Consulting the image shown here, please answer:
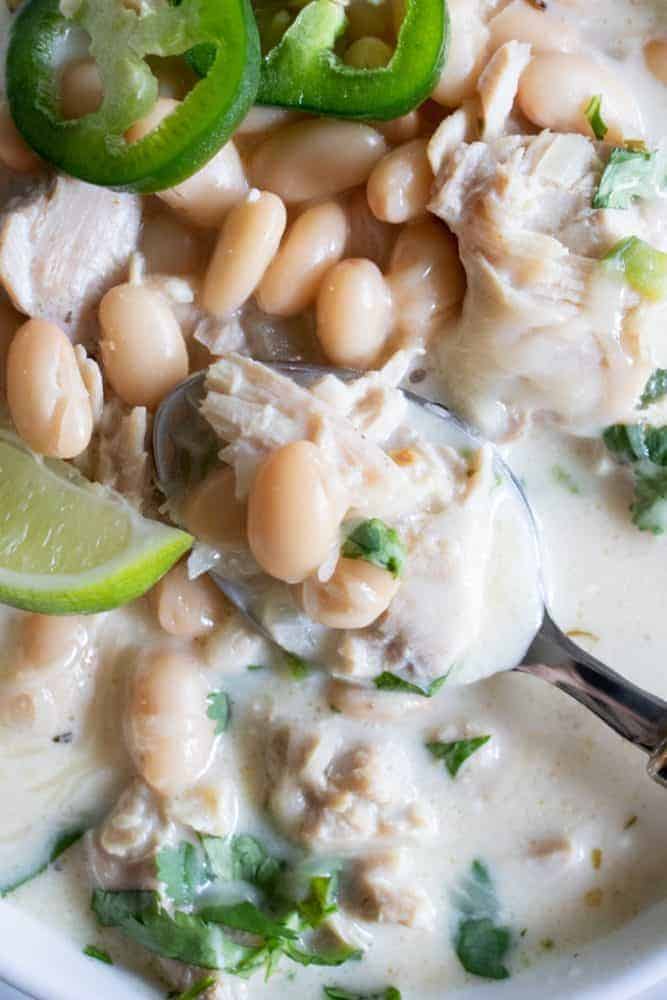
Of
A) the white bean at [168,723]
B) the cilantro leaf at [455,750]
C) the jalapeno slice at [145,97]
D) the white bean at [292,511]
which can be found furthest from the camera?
the cilantro leaf at [455,750]

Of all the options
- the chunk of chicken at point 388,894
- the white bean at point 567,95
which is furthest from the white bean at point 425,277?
the chunk of chicken at point 388,894

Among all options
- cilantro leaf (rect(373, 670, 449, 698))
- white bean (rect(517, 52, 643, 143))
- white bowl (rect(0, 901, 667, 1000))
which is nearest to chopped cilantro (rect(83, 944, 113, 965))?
white bowl (rect(0, 901, 667, 1000))

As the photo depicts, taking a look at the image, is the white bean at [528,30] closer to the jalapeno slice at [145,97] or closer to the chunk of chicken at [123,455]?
the jalapeno slice at [145,97]

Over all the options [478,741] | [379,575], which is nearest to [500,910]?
[478,741]

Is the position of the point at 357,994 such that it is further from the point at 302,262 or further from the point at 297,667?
the point at 302,262

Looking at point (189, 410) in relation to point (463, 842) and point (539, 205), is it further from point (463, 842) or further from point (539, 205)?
point (463, 842)

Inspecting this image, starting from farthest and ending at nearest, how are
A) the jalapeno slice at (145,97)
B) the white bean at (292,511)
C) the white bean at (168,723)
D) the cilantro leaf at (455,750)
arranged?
the cilantro leaf at (455,750), the white bean at (168,723), the jalapeno slice at (145,97), the white bean at (292,511)

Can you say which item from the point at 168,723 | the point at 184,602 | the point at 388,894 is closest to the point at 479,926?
the point at 388,894
